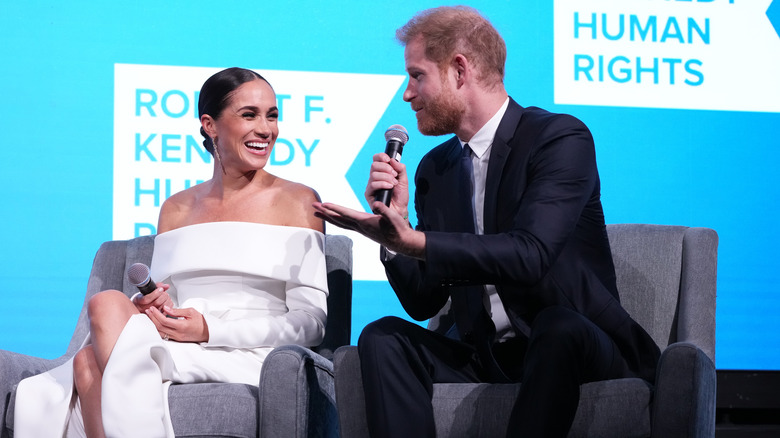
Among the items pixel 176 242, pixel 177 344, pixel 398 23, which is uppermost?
pixel 398 23

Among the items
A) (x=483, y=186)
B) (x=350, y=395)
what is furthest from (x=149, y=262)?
(x=483, y=186)

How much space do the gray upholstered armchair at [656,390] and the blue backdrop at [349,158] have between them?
0.93 meters

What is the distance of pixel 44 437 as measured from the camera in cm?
218

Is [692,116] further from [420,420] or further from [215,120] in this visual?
[420,420]

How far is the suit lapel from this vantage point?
2.28m

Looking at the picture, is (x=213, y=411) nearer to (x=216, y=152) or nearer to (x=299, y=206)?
(x=299, y=206)

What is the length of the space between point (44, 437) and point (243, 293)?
733mm

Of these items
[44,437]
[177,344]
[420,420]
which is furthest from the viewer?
[177,344]

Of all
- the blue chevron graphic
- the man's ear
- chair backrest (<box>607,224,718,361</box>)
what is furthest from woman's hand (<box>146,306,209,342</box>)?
the blue chevron graphic

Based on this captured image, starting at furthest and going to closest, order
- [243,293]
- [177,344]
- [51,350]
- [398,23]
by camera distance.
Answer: [398,23], [51,350], [243,293], [177,344]

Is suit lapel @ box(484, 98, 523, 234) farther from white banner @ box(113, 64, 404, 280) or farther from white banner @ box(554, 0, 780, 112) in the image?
white banner @ box(554, 0, 780, 112)

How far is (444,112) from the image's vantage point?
2451mm

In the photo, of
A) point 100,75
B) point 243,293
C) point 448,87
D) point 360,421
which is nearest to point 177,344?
point 243,293

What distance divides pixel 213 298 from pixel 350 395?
75 centimetres
